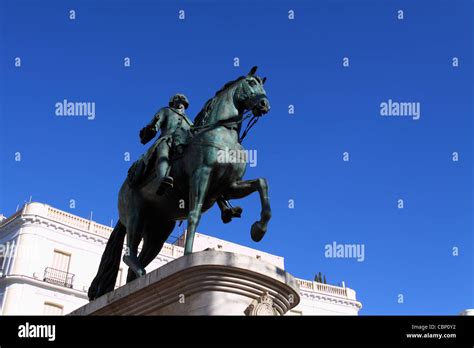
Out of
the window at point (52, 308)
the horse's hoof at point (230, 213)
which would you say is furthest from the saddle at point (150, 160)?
the window at point (52, 308)

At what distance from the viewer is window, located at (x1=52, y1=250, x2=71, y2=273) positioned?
34844 mm

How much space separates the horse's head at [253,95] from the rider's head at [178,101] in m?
1.64

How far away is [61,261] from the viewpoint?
35.1 metres

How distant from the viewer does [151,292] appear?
8.07 metres

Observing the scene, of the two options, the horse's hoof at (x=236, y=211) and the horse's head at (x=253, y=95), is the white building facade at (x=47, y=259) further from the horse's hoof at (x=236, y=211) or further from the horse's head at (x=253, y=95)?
the horse's head at (x=253, y=95)

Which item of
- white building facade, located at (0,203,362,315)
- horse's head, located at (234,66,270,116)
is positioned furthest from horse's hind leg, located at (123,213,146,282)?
white building facade, located at (0,203,362,315)

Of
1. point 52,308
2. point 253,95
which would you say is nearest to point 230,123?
point 253,95

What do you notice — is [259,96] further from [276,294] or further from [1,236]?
[1,236]

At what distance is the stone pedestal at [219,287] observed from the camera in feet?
24.0

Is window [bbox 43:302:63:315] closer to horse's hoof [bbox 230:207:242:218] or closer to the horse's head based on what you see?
horse's hoof [bbox 230:207:242:218]

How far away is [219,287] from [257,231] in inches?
45.2

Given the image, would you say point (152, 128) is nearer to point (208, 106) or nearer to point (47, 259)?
point (208, 106)

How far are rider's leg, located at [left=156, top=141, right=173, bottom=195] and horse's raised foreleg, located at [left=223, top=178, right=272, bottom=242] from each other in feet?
2.91
